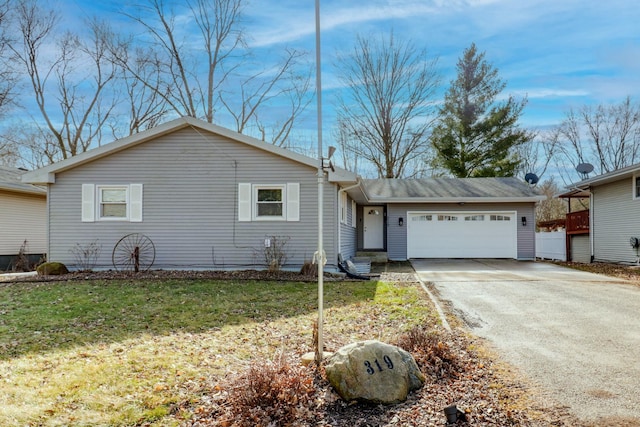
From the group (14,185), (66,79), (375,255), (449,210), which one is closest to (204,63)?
(66,79)

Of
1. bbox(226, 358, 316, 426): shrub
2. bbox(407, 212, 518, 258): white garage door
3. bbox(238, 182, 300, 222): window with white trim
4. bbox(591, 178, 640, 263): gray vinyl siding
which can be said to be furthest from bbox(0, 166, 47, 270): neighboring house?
bbox(591, 178, 640, 263): gray vinyl siding

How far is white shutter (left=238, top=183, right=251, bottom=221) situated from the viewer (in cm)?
1262

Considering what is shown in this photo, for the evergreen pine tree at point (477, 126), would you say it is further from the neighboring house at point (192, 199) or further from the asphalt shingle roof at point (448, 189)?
the neighboring house at point (192, 199)

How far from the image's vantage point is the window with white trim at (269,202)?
1255 centimetres

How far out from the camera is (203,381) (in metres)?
4.54

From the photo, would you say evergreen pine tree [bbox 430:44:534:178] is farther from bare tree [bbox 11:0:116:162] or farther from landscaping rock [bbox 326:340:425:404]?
landscaping rock [bbox 326:340:425:404]

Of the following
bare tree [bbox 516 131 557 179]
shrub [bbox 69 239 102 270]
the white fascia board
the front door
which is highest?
bare tree [bbox 516 131 557 179]

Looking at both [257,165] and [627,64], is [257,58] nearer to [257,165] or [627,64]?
[257,165]

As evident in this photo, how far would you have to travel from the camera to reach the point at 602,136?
1249 inches

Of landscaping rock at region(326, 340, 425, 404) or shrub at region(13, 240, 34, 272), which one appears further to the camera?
shrub at region(13, 240, 34, 272)

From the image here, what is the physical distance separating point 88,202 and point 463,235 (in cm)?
1327

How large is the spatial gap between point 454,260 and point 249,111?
14.7m

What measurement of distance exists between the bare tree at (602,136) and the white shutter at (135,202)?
98.9 feet

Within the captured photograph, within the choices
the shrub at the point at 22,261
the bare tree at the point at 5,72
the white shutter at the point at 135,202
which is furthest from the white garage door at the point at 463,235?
the bare tree at the point at 5,72
